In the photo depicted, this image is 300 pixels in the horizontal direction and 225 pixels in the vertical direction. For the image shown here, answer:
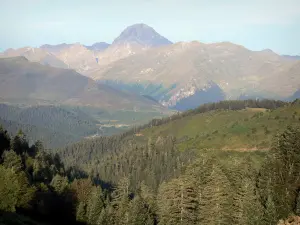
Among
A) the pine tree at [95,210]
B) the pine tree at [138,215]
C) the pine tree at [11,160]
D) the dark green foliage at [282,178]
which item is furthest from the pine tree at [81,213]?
the dark green foliage at [282,178]

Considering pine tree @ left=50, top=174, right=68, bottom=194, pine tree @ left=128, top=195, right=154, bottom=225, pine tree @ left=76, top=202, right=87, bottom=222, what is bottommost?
pine tree @ left=76, top=202, right=87, bottom=222

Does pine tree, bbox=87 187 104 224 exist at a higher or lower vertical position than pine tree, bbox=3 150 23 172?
lower

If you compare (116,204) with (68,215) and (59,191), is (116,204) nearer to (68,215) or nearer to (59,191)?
(68,215)

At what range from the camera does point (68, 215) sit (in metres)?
98.1

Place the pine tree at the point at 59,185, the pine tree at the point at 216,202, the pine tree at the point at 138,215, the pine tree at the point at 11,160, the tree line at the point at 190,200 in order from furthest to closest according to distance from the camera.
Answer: the pine tree at the point at 11,160 → the pine tree at the point at 59,185 → the pine tree at the point at 138,215 → the pine tree at the point at 216,202 → the tree line at the point at 190,200

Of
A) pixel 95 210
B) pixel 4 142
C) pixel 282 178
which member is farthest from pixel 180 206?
pixel 4 142

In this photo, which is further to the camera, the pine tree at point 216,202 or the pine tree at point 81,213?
the pine tree at point 81,213

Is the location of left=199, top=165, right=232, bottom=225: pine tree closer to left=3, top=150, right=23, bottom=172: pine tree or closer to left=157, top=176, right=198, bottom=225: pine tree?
left=157, top=176, right=198, bottom=225: pine tree

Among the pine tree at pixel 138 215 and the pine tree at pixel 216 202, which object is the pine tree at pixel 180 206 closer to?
the pine tree at pixel 216 202

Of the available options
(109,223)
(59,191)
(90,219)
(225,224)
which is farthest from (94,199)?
(225,224)

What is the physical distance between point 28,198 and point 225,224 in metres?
47.2

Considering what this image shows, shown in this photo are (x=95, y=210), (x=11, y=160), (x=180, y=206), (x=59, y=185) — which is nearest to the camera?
(x=180, y=206)

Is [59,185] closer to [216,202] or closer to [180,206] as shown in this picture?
[180,206]

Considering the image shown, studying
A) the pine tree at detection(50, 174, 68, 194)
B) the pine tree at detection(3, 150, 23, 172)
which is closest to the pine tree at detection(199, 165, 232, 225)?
the pine tree at detection(50, 174, 68, 194)
